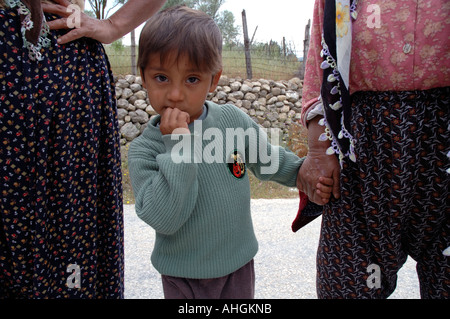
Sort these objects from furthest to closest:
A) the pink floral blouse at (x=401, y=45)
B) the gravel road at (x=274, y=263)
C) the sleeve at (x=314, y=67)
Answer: the gravel road at (x=274, y=263), the sleeve at (x=314, y=67), the pink floral blouse at (x=401, y=45)

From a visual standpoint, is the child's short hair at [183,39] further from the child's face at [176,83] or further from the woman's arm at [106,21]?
the woman's arm at [106,21]

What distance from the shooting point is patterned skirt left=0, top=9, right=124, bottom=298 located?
1180 mm

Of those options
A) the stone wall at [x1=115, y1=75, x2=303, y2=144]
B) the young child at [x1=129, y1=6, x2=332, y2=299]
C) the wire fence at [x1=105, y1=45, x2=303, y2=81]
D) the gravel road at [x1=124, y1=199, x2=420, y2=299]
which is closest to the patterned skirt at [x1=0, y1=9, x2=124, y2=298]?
the young child at [x1=129, y1=6, x2=332, y2=299]

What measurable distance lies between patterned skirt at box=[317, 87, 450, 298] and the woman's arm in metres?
0.86

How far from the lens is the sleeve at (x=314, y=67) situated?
1292 millimetres

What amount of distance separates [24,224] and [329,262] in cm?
102

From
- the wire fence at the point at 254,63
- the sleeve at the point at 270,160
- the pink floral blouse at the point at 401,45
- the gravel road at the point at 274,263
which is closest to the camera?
the pink floral blouse at the point at 401,45

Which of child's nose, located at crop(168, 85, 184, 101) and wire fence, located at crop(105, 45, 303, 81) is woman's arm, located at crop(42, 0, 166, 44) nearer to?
child's nose, located at crop(168, 85, 184, 101)

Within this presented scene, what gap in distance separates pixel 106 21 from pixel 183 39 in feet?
1.22

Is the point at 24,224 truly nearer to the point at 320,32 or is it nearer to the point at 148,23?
the point at 148,23

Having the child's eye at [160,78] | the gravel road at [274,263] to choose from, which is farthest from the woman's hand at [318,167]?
the gravel road at [274,263]

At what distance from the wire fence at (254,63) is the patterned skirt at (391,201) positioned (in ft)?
30.1

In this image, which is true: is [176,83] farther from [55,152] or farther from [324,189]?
[324,189]

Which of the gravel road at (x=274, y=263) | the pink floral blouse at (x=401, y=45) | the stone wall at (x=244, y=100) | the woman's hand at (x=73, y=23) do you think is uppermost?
the woman's hand at (x=73, y=23)
